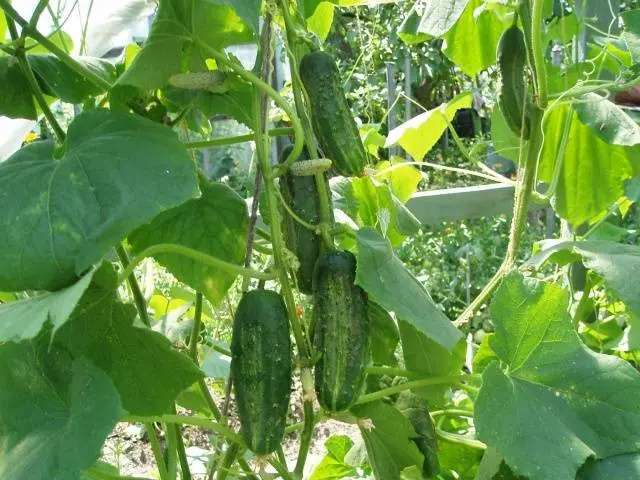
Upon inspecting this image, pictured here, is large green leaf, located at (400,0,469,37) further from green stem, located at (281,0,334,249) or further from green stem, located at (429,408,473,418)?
green stem, located at (429,408,473,418)

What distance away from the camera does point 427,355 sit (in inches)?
47.3

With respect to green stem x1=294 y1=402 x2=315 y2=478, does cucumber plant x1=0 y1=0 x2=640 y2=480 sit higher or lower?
higher

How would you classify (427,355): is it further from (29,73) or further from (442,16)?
(29,73)

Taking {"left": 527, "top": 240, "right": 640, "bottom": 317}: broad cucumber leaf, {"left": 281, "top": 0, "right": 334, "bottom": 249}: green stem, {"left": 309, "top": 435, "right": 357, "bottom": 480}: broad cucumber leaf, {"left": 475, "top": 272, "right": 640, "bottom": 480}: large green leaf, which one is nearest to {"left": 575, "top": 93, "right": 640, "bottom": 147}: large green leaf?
{"left": 527, "top": 240, "right": 640, "bottom": 317}: broad cucumber leaf

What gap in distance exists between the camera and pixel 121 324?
3.49 ft

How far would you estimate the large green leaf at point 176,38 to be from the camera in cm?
108

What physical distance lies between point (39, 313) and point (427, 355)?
23.0 inches

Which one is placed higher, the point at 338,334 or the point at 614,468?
the point at 338,334

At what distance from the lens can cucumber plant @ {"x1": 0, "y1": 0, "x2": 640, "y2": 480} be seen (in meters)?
0.90

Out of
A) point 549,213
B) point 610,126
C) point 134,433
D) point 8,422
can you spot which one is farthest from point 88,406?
point 549,213

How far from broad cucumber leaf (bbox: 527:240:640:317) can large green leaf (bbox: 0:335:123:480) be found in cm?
71

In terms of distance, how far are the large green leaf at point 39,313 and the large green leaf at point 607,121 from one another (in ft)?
3.47

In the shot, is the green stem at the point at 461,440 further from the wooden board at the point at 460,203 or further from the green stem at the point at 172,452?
the wooden board at the point at 460,203

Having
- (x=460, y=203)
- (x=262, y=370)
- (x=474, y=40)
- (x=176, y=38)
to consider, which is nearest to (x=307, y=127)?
(x=176, y=38)
